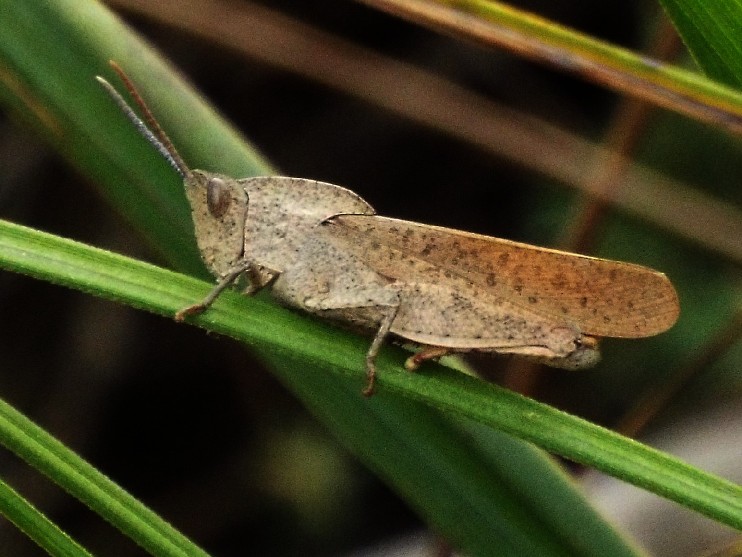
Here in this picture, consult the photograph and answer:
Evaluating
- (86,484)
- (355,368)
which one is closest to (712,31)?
(355,368)

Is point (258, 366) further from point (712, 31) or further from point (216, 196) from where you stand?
point (712, 31)

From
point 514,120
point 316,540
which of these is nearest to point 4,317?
point 316,540

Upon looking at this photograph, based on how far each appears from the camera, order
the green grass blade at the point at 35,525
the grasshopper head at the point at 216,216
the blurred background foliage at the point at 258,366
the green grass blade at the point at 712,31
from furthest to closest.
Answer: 1. the blurred background foliage at the point at 258,366
2. the grasshopper head at the point at 216,216
3. the green grass blade at the point at 712,31
4. the green grass blade at the point at 35,525

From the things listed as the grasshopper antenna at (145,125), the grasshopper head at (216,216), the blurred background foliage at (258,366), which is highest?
the grasshopper antenna at (145,125)

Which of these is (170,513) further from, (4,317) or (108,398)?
(4,317)

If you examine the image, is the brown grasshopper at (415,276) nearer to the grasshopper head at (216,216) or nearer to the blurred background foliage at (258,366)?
the grasshopper head at (216,216)

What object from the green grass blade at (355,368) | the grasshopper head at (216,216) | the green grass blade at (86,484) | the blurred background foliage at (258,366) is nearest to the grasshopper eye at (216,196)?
the grasshopper head at (216,216)

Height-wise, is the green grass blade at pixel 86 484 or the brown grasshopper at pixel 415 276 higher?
the brown grasshopper at pixel 415 276
